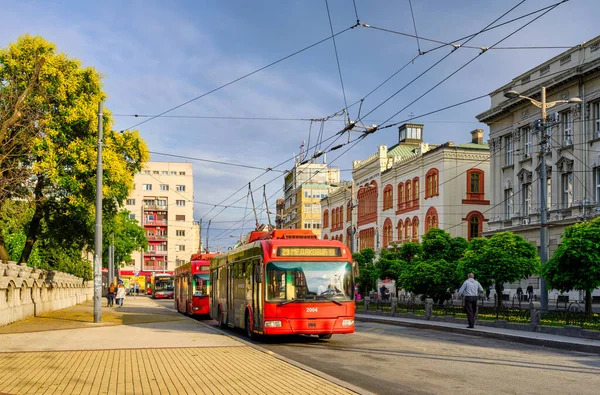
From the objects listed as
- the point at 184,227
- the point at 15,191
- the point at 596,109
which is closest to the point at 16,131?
the point at 15,191

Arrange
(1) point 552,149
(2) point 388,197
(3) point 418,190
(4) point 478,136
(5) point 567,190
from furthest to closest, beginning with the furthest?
1. (2) point 388,197
2. (4) point 478,136
3. (3) point 418,190
4. (1) point 552,149
5. (5) point 567,190

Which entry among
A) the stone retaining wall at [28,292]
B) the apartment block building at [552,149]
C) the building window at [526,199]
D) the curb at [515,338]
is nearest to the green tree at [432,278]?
the curb at [515,338]

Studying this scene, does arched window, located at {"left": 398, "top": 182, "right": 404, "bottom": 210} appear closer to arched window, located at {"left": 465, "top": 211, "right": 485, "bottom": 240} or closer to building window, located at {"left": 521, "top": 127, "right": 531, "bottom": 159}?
arched window, located at {"left": 465, "top": 211, "right": 485, "bottom": 240}

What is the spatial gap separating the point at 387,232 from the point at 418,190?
9.13 metres

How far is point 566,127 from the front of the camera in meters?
A: 44.6

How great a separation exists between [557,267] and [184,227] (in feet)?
334

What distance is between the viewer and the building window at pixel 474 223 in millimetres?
60344

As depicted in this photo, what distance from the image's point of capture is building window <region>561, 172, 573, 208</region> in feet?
144

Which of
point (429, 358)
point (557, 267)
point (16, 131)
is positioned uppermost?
point (16, 131)

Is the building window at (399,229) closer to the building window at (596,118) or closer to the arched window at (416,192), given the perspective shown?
the arched window at (416,192)

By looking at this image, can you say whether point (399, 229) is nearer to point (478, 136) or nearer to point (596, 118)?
point (478, 136)

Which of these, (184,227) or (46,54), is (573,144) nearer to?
(46,54)

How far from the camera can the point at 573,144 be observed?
43.7 meters

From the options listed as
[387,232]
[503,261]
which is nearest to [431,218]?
[387,232]
